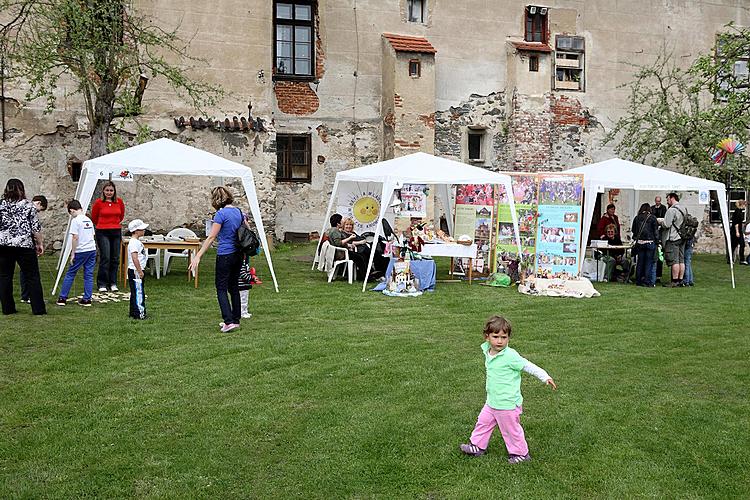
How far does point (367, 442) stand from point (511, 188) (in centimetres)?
914

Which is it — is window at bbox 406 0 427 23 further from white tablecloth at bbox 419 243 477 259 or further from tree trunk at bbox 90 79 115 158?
white tablecloth at bbox 419 243 477 259

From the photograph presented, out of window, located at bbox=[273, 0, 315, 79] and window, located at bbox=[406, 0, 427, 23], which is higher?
window, located at bbox=[406, 0, 427, 23]

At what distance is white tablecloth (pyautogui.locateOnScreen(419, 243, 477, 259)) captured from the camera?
1381 centimetres

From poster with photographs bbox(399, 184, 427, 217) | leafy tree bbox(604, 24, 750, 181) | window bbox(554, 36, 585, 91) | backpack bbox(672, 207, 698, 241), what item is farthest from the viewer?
window bbox(554, 36, 585, 91)

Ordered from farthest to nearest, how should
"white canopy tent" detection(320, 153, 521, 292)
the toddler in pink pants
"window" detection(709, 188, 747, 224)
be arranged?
1. "window" detection(709, 188, 747, 224)
2. "white canopy tent" detection(320, 153, 521, 292)
3. the toddler in pink pants

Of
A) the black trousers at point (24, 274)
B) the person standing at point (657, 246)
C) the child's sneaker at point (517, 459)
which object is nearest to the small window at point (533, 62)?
the person standing at point (657, 246)

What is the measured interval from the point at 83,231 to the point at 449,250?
621 centimetres

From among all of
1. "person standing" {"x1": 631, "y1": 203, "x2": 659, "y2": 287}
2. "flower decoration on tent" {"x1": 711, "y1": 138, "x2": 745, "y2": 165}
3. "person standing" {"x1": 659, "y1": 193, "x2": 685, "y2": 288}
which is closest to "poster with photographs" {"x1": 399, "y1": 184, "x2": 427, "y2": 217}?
"person standing" {"x1": 631, "y1": 203, "x2": 659, "y2": 287}

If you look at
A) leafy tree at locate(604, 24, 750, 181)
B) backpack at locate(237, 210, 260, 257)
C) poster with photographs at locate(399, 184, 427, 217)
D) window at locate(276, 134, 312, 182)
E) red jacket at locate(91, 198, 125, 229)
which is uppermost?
leafy tree at locate(604, 24, 750, 181)

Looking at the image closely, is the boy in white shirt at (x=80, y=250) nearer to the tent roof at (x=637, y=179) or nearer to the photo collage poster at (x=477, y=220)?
the photo collage poster at (x=477, y=220)

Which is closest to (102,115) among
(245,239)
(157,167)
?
(157,167)

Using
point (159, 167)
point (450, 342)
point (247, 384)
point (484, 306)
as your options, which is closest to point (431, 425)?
point (247, 384)

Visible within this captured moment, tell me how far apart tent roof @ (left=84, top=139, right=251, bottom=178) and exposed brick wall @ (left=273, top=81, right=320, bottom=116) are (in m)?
8.70

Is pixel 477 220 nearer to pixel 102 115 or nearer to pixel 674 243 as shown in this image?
pixel 674 243
